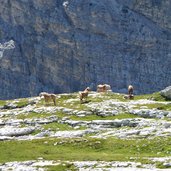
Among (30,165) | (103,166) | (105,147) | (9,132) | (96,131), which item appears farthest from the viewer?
(9,132)

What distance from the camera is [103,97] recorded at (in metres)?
64.0

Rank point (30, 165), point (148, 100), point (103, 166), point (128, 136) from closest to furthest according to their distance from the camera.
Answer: point (103, 166) < point (30, 165) < point (128, 136) < point (148, 100)

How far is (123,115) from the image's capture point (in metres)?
51.4

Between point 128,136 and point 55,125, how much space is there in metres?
9.43

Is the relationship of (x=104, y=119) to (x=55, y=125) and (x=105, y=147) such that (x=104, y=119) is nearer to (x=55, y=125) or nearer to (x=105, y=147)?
(x=55, y=125)

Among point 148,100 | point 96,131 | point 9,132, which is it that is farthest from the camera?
point 148,100

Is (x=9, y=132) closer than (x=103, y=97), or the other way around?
(x=9, y=132)

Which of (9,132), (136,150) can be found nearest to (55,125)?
(9,132)

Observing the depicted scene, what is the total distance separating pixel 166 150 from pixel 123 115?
48.5 ft

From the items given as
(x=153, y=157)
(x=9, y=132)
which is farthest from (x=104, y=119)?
(x=153, y=157)

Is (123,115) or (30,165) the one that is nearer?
(30,165)

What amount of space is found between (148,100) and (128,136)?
18.9 m

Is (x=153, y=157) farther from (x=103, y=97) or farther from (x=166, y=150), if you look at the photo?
(x=103, y=97)

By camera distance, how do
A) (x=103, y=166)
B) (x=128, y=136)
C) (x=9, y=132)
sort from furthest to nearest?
(x=9, y=132)
(x=128, y=136)
(x=103, y=166)
